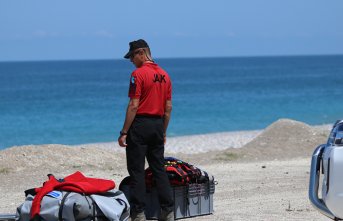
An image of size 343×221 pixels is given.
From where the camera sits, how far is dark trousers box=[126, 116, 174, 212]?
898 centimetres

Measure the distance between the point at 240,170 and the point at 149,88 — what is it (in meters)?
5.58

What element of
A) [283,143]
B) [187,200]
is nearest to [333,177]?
[187,200]

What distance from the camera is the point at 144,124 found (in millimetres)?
8984

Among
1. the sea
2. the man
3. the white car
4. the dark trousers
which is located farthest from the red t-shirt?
the sea

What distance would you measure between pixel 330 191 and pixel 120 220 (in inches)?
92.2

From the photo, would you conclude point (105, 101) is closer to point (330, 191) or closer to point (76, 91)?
point (76, 91)

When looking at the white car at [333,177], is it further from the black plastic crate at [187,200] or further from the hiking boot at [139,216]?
the black plastic crate at [187,200]

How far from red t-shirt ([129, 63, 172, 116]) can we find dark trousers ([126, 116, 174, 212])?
0.34ft

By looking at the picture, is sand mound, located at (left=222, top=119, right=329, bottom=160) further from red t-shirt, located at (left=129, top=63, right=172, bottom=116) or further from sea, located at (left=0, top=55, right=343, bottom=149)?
sea, located at (left=0, top=55, right=343, bottom=149)

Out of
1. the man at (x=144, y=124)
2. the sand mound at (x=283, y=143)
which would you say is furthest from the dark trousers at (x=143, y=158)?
the sand mound at (x=283, y=143)

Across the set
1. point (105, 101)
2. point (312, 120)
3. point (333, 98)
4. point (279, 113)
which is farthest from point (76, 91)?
point (312, 120)

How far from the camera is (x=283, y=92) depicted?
7231 cm

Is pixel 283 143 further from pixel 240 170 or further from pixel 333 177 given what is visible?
pixel 333 177

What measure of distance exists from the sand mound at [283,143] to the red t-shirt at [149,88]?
24.3 feet
